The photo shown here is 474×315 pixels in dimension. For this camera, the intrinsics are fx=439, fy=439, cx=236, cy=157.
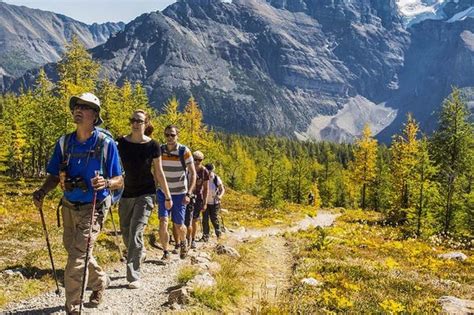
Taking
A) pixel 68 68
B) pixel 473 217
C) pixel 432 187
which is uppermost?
pixel 68 68

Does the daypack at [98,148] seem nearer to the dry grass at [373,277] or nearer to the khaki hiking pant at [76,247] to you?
the khaki hiking pant at [76,247]

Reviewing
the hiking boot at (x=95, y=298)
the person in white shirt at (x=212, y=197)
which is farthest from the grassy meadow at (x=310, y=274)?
the person in white shirt at (x=212, y=197)

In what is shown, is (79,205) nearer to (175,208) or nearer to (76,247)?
(76,247)

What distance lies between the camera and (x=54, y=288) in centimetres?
830

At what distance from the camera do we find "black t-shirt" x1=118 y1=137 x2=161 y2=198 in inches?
328

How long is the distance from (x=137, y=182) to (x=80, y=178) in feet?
7.45

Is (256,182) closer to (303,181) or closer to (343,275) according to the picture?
(303,181)

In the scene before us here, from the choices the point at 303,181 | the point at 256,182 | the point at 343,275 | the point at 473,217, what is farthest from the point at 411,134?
the point at 256,182

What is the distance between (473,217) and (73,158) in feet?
91.8

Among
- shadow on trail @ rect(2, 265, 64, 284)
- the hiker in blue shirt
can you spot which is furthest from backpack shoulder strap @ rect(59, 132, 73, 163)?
shadow on trail @ rect(2, 265, 64, 284)

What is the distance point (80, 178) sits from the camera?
6203 mm

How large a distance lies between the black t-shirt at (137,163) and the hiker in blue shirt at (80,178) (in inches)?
68.7

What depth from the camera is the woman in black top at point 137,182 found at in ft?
27.3

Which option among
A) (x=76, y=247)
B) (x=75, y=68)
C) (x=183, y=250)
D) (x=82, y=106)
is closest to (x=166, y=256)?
(x=183, y=250)
